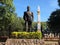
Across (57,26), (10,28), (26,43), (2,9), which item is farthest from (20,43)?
(10,28)

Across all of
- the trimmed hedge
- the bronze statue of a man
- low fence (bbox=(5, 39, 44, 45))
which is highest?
the bronze statue of a man

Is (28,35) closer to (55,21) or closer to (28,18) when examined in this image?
(28,18)

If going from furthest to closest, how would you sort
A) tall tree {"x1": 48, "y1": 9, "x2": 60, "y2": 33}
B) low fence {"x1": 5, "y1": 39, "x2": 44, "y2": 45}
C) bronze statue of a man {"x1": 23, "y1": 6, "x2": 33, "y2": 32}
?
tall tree {"x1": 48, "y1": 9, "x2": 60, "y2": 33} → bronze statue of a man {"x1": 23, "y1": 6, "x2": 33, "y2": 32} → low fence {"x1": 5, "y1": 39, "x2": 44, "y2": 45}

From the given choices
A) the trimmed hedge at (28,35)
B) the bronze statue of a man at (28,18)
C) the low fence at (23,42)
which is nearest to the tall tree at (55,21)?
the bronze statue of a man at (28,18)

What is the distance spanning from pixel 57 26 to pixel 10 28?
11.8 metres

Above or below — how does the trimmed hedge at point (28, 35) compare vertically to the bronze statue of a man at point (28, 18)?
below

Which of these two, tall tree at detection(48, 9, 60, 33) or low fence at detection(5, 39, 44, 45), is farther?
tall tree at detection(48, 9, 60, 33)

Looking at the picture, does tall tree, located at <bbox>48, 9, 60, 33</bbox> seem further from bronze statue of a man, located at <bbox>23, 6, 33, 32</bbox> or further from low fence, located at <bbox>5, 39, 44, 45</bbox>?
low fence, located at <bbox>5, 39, 44, 45</bbox>

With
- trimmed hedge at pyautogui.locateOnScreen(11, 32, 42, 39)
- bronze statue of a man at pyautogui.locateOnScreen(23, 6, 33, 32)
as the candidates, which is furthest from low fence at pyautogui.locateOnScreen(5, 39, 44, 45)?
bronze statue of a man at pyautogui.locateOnScreen(23, 6, 33, 32)

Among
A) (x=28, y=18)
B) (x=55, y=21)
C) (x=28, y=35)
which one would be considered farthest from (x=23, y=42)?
(x=55, y=21)

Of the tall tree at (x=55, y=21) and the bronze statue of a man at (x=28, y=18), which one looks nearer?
the bronze statue of a man at (x=28, y=18)

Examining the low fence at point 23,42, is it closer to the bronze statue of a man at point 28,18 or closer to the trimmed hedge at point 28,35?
the trimmed hedge at point 28,35

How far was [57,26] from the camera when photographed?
142ft

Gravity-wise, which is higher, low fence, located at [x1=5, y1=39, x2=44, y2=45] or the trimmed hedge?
the trimmed hedge
